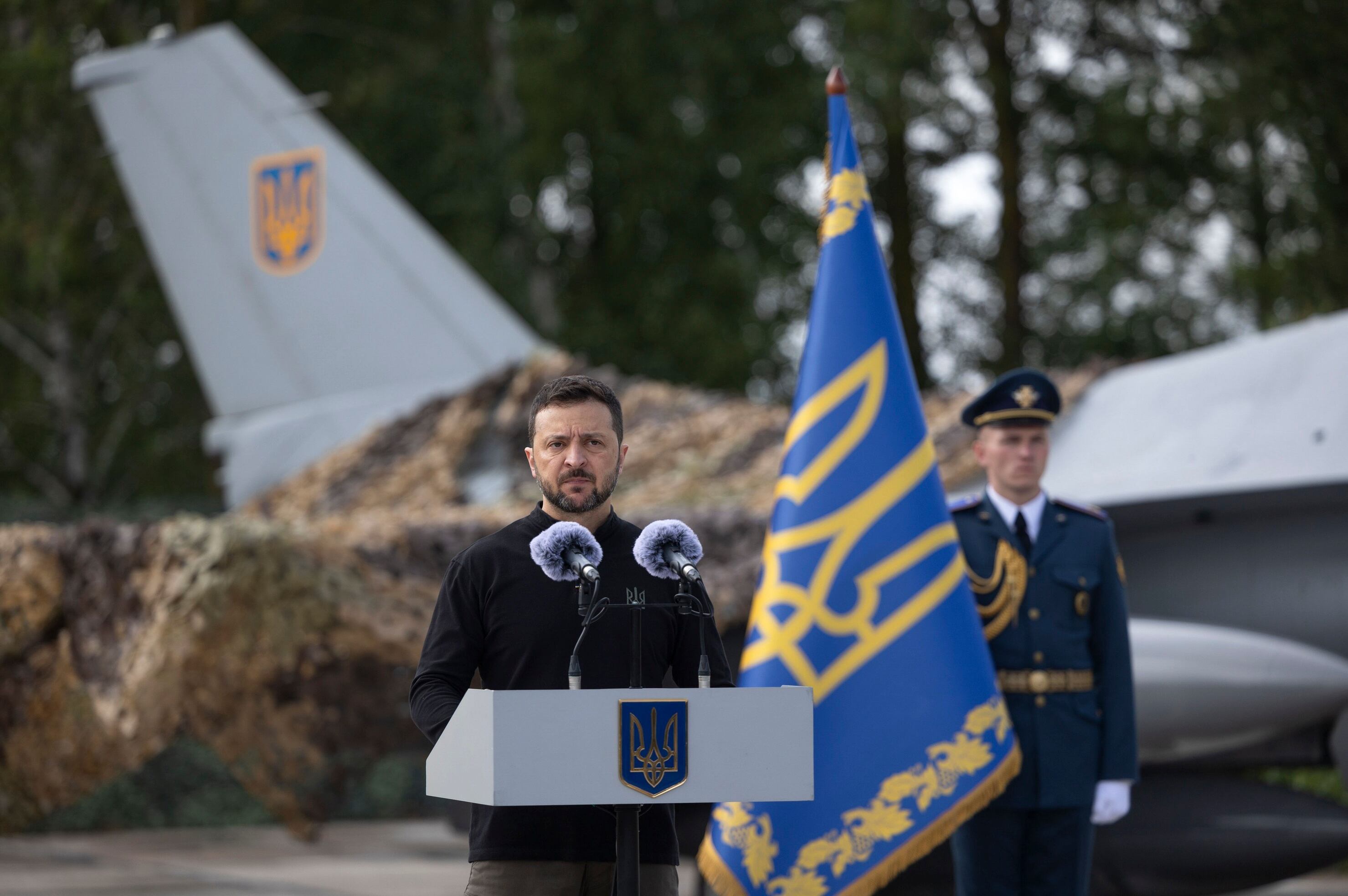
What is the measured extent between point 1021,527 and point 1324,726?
2383mm

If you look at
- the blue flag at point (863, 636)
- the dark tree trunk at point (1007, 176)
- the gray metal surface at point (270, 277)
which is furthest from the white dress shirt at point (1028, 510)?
the dark tree trunk at point (1007, 176)

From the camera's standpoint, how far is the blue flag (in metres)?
3.62

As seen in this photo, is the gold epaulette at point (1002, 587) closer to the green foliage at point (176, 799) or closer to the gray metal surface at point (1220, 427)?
the gray metal surface at point (1220, 427)

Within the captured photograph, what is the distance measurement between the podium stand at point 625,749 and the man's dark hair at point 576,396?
42 centimetres

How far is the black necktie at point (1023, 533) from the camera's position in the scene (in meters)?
3.59

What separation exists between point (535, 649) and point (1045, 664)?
1.76m

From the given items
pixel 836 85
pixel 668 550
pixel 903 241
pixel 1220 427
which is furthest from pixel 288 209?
pixel 903 241

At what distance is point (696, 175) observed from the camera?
1504 centimetres

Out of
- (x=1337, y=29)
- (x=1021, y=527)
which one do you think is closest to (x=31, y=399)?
(x=1337, y=29)

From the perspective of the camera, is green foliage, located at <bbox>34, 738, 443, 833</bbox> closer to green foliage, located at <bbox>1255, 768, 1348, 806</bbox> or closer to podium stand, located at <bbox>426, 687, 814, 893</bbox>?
green foliage, located at <bbox>1255, 768, 1348, 806</bbox>

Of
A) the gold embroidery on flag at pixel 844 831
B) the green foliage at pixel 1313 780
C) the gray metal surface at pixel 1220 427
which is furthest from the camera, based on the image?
the green foliage at pixel 1313 780

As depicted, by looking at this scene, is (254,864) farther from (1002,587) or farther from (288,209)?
(1002,587)

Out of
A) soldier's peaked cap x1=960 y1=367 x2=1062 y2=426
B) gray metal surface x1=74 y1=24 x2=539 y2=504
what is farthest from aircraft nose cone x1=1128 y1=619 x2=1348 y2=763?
gray metal surface x1=74 y1=24 x2=539 y2=504

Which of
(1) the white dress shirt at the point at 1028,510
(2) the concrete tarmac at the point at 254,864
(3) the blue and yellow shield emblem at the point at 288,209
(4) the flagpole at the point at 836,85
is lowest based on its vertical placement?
(2) the concrete tarmac at the point at 254,864
